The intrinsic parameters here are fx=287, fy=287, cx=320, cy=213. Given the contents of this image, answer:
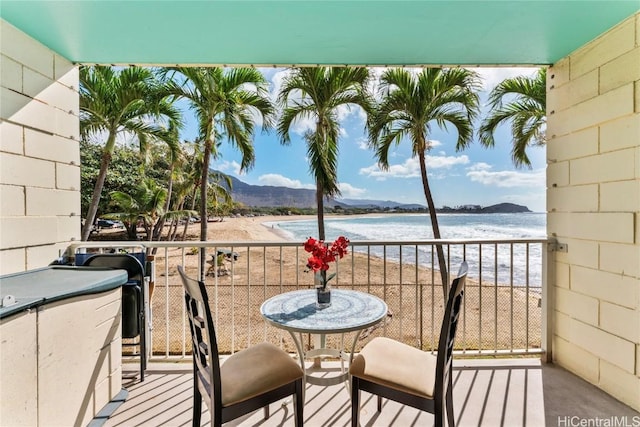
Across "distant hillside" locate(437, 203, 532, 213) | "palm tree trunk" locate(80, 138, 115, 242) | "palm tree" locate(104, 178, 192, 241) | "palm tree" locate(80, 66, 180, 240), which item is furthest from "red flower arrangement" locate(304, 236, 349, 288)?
"distant hillside" locate(437, 203, 532, 213)

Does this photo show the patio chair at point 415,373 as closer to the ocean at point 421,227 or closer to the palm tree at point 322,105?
the palm tree at point 322,105

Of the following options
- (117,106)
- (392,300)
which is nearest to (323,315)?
(117,106)

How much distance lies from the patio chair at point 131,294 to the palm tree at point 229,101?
3668 millimetres

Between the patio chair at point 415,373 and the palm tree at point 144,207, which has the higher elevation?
the palm tree at point 144,207

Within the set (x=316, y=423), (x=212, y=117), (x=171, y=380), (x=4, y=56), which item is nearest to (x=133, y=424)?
(x=171, y=380)

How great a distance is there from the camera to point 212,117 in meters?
5.38

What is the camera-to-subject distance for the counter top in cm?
137

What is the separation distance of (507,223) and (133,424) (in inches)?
1178

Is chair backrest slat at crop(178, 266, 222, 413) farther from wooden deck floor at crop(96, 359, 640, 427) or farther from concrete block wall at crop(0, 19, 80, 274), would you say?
concrete block wall at crop(0, 19, 80, 274)

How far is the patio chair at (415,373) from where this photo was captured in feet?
4.52

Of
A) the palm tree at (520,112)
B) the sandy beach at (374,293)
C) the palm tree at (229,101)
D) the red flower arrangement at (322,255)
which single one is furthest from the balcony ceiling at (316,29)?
the palm tree at (229,101)

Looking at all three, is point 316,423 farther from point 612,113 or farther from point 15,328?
point 612,113

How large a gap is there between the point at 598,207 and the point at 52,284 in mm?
3737

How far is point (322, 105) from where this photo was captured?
4.82 meters
